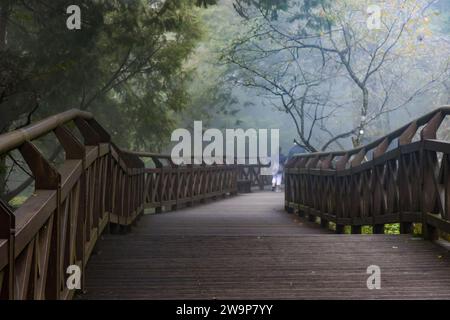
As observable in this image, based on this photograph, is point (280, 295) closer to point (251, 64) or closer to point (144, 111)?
point (144, 111)

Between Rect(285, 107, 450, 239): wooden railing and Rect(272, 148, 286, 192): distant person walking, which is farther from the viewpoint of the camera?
Rect(272, 148, 286, 192): distant person walking

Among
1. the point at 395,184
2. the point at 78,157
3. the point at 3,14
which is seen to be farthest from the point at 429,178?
the point at 3,14

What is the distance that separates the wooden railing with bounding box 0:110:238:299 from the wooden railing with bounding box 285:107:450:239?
9.66 ft

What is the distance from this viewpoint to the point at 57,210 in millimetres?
3172

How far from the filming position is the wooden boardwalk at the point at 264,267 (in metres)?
4.34

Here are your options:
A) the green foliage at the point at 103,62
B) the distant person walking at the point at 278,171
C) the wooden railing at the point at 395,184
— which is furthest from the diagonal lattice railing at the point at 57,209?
the distant person walking at the point at 278,171

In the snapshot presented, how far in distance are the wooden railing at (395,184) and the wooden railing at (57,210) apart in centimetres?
294

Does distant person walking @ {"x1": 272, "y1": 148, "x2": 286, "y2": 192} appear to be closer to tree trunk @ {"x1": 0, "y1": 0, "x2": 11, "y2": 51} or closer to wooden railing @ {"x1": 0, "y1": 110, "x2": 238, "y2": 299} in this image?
tree trunk @ {"x1": 0, "y1": 0, "x2": 11, "y2": 51}

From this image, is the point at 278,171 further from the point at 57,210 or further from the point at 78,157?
the point at 57,210

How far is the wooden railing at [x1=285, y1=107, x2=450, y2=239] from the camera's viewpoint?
5855 millimetres

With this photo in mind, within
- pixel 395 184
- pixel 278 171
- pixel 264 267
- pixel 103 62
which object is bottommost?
pixel 264 267

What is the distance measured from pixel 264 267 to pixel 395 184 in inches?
94.4

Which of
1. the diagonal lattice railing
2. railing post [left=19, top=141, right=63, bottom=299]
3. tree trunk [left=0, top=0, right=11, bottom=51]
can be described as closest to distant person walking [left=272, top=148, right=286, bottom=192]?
tree trunk [left=0, top=0, right=11, bottom=51]

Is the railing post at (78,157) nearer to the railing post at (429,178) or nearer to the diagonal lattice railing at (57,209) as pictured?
the diagonal lattice railing at (57,209)
